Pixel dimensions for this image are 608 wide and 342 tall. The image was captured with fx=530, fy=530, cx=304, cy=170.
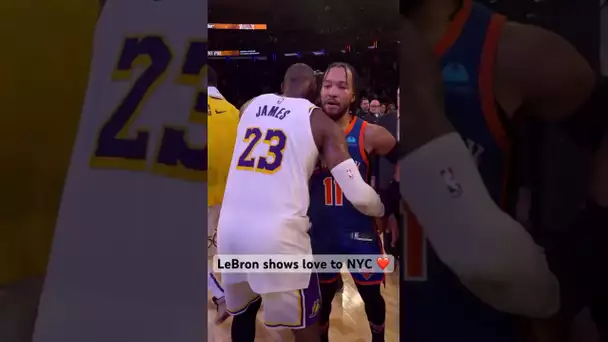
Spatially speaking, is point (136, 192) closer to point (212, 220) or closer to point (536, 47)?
point (536, 47)

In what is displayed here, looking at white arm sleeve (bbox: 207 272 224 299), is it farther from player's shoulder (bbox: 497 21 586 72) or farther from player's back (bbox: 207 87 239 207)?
player's shoulder (bbox: 497 21 586 72)

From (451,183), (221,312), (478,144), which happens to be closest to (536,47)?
(478,144)

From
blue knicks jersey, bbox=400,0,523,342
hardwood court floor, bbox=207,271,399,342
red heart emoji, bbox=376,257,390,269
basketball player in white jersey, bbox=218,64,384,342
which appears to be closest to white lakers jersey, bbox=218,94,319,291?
basketball player in white jersey, bbox=218,64,384,342

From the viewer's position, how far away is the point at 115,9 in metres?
1.44

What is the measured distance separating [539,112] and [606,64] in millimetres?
201

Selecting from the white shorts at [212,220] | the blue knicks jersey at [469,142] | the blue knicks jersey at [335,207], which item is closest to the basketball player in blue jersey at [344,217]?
the blue knicks jersey at [335,207]

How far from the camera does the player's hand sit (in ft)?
9.56

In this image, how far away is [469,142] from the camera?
4.42 ft

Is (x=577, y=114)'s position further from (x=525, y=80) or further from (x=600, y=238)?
(x=600, y=238)

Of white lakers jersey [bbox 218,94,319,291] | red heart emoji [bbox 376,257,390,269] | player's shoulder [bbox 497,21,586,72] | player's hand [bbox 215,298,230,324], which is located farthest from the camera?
player's hand [bbox 215,298,230,324]

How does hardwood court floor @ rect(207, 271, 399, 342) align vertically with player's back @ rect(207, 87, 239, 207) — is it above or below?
below

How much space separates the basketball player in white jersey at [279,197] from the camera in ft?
6.61

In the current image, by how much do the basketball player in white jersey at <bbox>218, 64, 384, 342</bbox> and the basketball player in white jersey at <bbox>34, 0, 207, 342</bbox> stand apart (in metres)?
0.54

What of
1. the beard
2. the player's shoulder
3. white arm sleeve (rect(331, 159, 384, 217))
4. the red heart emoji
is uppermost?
the beard
